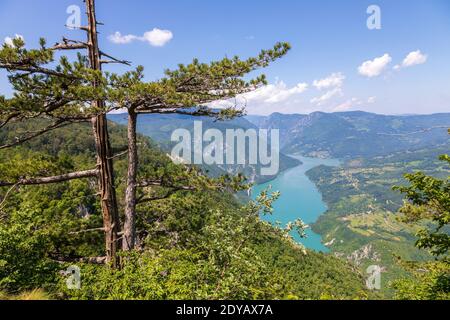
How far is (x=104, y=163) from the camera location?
33.2 feet

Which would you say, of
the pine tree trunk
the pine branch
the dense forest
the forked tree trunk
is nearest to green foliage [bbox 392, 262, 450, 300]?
the dense forest

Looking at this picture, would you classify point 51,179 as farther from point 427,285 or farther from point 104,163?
point 427,285

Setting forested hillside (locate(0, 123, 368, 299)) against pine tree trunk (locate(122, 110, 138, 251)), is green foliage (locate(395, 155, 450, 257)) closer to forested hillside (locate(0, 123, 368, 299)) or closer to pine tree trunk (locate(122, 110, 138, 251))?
forested hillside (locate(0, 123, 368, 299))

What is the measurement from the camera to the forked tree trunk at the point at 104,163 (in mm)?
9641

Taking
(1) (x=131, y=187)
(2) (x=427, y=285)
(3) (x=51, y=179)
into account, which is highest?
(3) (x=51, y=179)

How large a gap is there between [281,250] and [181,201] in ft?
224

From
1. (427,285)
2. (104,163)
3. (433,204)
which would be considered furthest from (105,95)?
(427,285)

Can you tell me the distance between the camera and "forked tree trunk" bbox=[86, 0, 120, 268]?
31.6 ft

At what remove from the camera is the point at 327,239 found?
179250 millimetres

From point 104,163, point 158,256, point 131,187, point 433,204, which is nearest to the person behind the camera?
point 158,256

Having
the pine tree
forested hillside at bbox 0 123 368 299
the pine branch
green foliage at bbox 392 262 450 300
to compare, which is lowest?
green foliage at bbox 392 262 450 300
